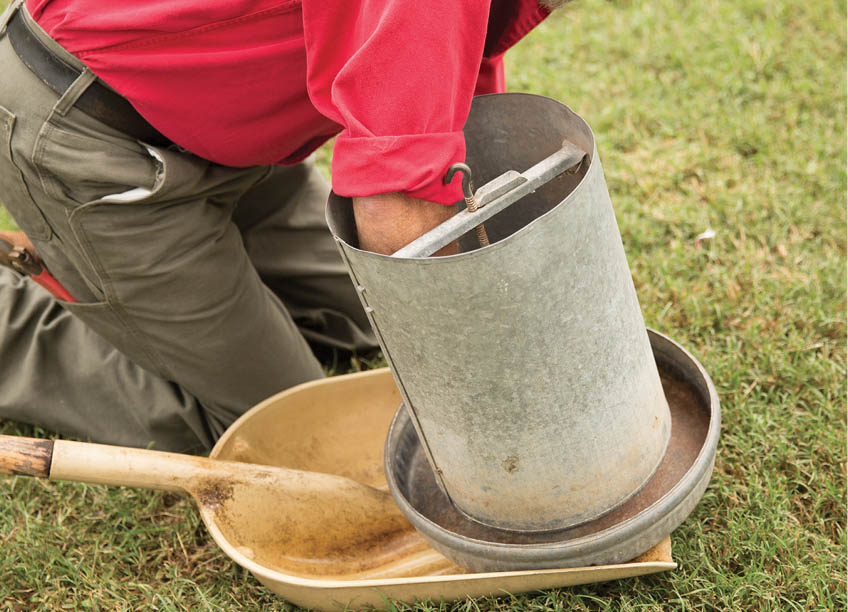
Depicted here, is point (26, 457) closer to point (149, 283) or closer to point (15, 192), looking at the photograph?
point (149, 283)

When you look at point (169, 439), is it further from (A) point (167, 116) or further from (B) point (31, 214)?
(A) point (167, 116)

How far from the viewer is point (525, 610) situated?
175 cm

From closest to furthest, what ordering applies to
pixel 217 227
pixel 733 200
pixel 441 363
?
pixel 441 363 < pixel 217 227 < pixel 733 200

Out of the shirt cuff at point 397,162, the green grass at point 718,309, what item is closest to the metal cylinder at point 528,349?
the shirt cuff at point 397,162

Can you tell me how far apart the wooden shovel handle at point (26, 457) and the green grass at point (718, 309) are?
43 cm

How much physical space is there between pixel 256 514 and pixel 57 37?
1.06 metres

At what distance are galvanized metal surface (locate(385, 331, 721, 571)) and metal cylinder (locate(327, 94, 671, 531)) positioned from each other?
0.05m

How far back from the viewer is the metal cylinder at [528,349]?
4.32 ft

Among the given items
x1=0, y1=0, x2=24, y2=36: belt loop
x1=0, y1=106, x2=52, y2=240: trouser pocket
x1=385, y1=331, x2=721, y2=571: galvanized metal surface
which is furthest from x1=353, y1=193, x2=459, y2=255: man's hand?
x1=0, y1=0, x2=24, y2=36: belt loop

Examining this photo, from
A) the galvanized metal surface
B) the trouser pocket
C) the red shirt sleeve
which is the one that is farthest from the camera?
the trouser pocket

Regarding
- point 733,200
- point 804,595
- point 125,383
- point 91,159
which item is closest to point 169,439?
point 125,383

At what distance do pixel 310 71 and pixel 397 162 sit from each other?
0.74ft

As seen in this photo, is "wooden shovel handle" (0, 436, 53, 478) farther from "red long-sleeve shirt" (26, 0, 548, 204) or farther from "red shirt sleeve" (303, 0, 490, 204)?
"red shirt sleeve" (303, 0, 490, 204)

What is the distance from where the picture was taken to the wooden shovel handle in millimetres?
1693
